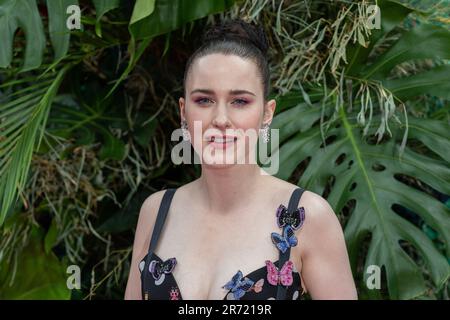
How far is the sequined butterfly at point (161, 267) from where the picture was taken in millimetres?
1242

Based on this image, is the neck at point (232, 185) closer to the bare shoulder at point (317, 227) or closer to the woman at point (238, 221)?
the woman at point (238, 221)

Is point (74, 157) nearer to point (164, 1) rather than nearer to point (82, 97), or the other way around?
point (82, 97)

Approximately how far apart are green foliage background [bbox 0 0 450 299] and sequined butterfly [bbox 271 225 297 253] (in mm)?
407

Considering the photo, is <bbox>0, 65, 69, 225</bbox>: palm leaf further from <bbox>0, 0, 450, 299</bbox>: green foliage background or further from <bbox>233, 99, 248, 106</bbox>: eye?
<bbox>233, 99, 248, 106</bbox>: eye

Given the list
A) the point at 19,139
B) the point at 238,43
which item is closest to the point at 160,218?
the point at 238,43

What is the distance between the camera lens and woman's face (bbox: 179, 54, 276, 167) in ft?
3.85

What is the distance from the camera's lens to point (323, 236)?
3.97 ft

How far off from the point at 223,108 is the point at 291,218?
0.22m

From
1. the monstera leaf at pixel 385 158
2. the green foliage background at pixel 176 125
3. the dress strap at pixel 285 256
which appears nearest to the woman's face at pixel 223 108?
the dress strap at pixel 285 256

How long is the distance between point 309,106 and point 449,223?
45cm

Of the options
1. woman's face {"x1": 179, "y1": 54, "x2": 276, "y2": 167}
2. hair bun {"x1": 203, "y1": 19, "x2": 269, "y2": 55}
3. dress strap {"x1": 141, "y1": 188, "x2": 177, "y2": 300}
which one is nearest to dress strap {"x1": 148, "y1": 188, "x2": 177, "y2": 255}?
dress strap {"x1": 141, "y1": 188, "x2": 177, "y2": 300}

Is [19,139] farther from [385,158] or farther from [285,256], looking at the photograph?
[385,158]

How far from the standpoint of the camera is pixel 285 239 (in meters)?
1.21
